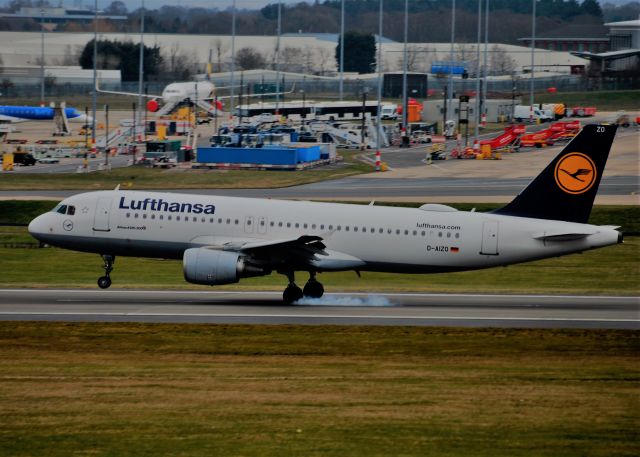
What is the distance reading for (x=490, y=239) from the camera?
42.3 metres

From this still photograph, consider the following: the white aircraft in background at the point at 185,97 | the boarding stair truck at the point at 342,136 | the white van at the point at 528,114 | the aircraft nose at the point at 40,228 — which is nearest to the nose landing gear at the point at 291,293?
the aircraft nose at the point at 40,228

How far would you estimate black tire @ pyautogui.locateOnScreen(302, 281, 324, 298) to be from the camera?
43.6 meters

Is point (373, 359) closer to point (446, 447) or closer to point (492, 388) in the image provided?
point (492, 388)

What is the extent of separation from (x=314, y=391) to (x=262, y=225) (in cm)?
1588

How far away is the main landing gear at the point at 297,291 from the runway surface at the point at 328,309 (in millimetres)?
330

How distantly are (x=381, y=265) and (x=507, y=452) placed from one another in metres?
20.3

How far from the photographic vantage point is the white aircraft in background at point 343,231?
4156cm

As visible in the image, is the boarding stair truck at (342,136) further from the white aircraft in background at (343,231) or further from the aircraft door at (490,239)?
the aircraft door at (490,239)

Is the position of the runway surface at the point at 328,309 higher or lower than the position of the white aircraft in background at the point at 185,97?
lower

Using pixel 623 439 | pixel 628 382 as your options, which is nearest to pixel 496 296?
pixel 628 382

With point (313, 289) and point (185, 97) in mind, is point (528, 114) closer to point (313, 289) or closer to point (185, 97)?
point (185, 97)

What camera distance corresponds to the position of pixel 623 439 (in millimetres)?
23781

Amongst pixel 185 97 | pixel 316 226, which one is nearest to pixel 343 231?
pixel 316 226

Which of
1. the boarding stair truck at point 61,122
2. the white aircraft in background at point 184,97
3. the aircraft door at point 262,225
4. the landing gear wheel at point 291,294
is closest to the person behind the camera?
the landing gear wheel at point 291,294
